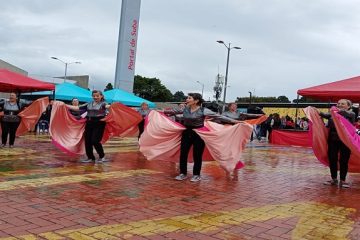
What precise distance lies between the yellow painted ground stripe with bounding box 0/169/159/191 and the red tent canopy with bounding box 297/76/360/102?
7.63 m

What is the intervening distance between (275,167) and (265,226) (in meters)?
5.49

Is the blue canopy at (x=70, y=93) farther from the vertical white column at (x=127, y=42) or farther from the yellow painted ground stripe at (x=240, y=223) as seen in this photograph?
the yellow painted ground stripe at (x=240, y=223)

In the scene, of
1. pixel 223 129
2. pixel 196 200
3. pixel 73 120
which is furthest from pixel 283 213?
pixel 73 120

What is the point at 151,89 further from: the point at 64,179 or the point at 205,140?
the point at 64,179

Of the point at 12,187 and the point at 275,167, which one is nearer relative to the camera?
the point at 12,187

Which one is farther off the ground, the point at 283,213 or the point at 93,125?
the point at 93,125

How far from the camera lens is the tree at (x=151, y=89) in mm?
102044

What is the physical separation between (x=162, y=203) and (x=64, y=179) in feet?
7.02

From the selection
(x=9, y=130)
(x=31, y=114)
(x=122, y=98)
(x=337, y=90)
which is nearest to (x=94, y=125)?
(x=9, y=130)

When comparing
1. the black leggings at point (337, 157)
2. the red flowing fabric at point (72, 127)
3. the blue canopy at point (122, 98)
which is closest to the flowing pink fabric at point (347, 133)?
the black leggings at point (337, 157)

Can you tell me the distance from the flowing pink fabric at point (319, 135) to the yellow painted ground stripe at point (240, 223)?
8.13 feet

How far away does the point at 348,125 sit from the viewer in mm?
7855

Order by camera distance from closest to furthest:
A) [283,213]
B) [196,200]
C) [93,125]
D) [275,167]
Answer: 1. [283,213]
2. [196,200]
3. [93,125]
4. [275,167]

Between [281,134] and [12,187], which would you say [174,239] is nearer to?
[12,187]
